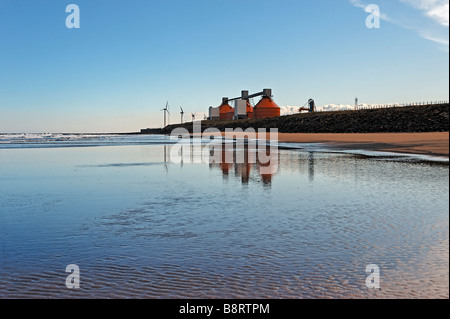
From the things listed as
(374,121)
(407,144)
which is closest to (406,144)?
(407,144)

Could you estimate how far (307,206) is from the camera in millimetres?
11781

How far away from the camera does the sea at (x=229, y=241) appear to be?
5828 mm

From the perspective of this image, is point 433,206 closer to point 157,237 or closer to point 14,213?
point 157,237

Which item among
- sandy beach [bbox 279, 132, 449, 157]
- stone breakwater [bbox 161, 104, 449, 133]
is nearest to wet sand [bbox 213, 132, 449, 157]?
sandy beach [bbox 279, 132, 449, 157]

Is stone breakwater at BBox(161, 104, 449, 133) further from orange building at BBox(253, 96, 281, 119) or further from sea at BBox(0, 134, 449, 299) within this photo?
sea at BBox(0, 134, 449, 299)

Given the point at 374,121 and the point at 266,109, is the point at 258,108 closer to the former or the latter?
the point at 266,109

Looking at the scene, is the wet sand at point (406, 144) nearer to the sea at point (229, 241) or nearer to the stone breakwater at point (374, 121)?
the sea at point (229, 241)

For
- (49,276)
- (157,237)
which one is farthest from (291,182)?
(49,276)

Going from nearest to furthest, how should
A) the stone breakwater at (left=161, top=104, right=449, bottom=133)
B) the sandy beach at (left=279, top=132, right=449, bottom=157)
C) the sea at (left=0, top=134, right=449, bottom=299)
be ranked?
the sea at (left=0, top=134, right=449, bottom=299) < the sandy beach at (left=279, top=132, right=449, bottom=157) < the stone breakwater at (left=161, top=104, right=449, bottom=133)

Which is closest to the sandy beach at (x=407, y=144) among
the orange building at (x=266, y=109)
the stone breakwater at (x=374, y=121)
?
the stone breakwater at (x=374, y=121)

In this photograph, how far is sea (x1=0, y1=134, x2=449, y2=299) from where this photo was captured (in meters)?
5.83

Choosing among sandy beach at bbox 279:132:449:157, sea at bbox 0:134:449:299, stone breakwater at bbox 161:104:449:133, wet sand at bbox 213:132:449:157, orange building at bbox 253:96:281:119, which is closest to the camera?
sea at bbox 0:134:449:299

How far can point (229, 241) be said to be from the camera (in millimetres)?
8164
